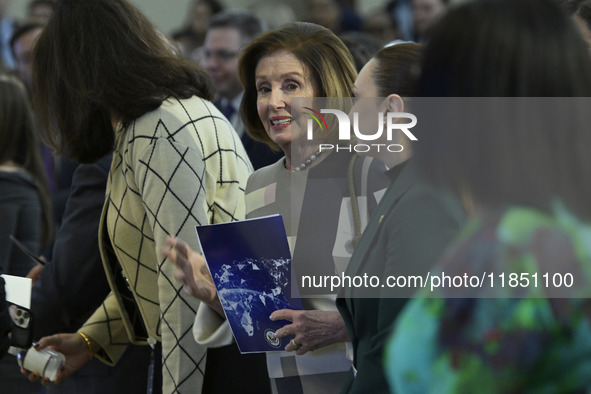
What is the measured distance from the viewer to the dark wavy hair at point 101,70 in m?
2.66

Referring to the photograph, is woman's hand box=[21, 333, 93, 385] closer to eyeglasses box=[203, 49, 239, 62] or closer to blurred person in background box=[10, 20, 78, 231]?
blurred person in background box=[10, 20, 78, 231]

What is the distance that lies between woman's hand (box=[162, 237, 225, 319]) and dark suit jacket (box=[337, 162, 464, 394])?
48 centimetres

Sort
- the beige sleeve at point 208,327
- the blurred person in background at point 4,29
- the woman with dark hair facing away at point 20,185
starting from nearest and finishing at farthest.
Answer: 1. the beige sleeve at point 208,327
2. the woman with dark hair facing away at point 20,185
3. the blurred person in background at point 4,29

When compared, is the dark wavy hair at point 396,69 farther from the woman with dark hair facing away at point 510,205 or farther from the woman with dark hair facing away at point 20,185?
the woman with dark hair facing away at point 20,185

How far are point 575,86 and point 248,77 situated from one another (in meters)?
1.71

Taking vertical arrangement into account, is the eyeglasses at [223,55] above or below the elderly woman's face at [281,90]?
below

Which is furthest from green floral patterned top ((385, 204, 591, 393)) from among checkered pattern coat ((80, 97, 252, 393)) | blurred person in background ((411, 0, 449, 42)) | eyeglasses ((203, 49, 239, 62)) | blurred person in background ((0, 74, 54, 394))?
blurred person in background ((411, 0, 449, 42))

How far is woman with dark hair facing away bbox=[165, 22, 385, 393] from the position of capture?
2.14 metres

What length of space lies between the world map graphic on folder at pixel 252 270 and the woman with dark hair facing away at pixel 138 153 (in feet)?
1.03

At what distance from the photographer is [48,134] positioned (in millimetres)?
2943

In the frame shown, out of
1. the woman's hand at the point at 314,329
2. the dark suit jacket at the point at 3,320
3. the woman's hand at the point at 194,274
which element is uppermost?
the woman's hand at the point at 194,274

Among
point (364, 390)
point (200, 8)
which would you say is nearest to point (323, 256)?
point (364, 390)

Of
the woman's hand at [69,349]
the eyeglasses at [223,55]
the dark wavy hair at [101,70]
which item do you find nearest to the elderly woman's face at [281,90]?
the dark wavy hair at [101,70]

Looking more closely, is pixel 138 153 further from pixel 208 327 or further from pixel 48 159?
pixel 48 159
